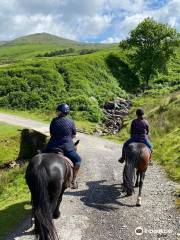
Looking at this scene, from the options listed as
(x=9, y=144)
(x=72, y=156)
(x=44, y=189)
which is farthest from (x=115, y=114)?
(x=44, y=189)

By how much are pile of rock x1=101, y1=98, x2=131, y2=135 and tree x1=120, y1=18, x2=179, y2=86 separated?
12034 millimetres

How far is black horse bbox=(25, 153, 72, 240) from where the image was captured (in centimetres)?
1165

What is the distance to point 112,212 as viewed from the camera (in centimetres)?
1539

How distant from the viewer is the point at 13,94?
59125mm

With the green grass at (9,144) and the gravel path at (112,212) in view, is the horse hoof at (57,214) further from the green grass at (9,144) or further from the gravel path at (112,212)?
the green grass at (9,144)

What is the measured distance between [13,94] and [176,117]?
3146 centimetres

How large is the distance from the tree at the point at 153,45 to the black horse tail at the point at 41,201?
194 ft

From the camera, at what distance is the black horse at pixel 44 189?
11645mm

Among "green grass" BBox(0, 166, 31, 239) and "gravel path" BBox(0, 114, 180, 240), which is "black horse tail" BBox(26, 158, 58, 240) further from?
"green grass" BBox(0, 166, 31, 239)

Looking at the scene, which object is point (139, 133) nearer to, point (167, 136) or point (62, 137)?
point (62, 137)

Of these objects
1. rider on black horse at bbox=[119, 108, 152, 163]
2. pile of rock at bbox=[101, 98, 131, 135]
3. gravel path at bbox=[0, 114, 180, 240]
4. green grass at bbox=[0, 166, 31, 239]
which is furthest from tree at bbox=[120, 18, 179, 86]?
rider on black horse at bbox=[119, 108, 152, 163]

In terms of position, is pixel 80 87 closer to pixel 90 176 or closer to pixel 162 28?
pixel 162 28

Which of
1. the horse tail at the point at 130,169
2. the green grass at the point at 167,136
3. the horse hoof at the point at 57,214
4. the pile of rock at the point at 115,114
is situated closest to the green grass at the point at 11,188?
the horse hoof at the point at 57,214

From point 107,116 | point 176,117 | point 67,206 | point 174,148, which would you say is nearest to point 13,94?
point 107,116
